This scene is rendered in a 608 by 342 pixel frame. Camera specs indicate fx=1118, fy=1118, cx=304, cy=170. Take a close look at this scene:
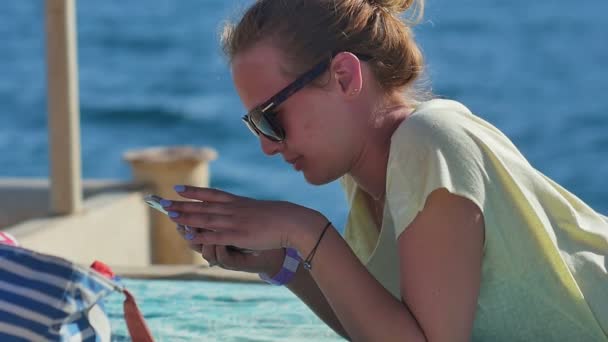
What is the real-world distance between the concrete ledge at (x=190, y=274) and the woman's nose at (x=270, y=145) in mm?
1326

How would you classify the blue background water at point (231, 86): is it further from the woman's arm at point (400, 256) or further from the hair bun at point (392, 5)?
the woman's arm at point (400, 256)

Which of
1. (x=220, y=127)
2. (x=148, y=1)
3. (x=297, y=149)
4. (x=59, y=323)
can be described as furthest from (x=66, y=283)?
(x=148, y=1)

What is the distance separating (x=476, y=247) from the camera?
200 cm

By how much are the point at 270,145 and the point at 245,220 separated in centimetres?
19

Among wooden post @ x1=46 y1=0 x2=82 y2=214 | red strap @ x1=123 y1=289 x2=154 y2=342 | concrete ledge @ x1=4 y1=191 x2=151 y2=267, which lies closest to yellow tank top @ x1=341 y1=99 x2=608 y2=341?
red strap @ x1=123 y1=289 x2=154 y2=342

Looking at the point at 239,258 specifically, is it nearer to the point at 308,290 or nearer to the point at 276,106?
the point at 308,290

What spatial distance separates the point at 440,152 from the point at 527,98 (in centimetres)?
1593

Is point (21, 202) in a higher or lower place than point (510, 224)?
lower

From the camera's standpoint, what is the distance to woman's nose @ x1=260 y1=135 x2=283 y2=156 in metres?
2.17

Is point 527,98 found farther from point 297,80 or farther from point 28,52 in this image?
point 297,80

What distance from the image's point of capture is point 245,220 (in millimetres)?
2068

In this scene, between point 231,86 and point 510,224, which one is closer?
point 510,224

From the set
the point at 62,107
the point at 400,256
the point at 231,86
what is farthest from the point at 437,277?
the point at 231,86

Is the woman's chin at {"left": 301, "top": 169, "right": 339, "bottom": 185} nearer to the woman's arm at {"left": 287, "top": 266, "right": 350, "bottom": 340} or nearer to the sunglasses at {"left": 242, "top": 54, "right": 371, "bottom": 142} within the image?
the sunglasses at {"left": 242, "top": 54, "right": 371, "bottom": 142}
